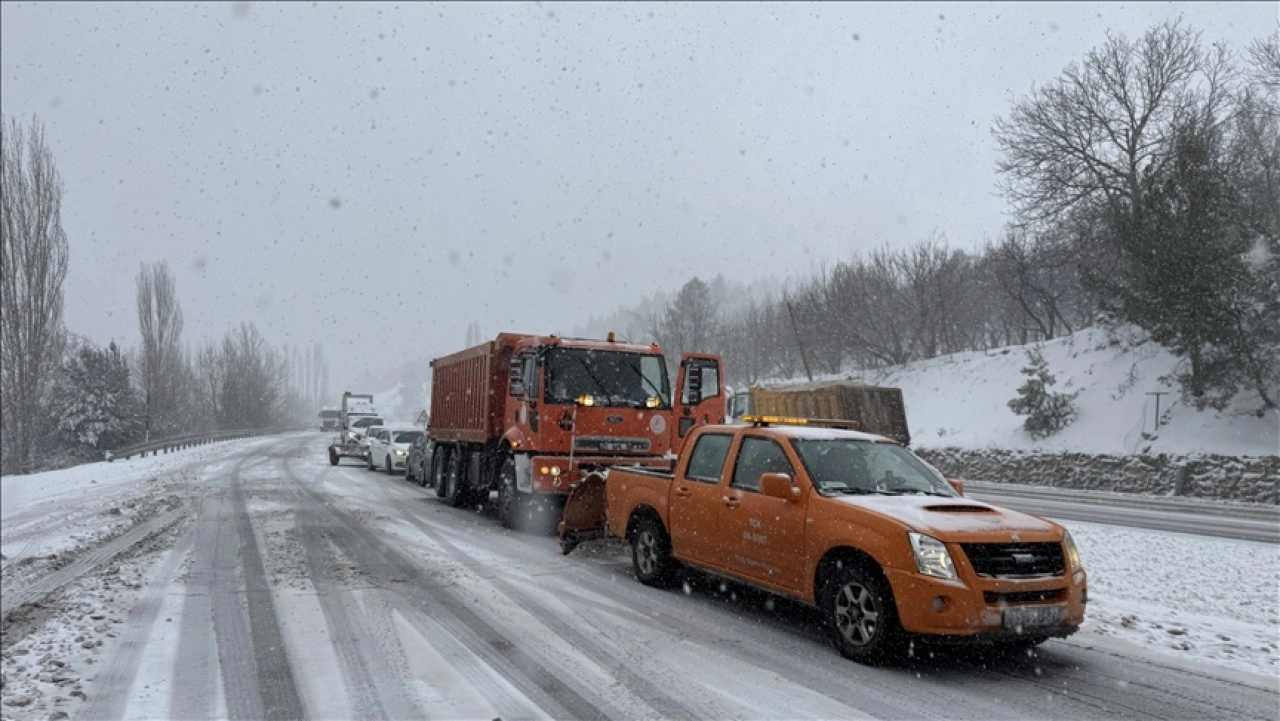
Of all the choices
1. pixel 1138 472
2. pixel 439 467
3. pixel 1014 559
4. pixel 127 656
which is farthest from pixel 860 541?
pixel 1138 472

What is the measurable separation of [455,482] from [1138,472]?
805 inches

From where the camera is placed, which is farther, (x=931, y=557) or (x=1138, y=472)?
(x=1138, y=472)

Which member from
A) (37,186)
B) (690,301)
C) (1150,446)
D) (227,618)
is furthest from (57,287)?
(690,301)

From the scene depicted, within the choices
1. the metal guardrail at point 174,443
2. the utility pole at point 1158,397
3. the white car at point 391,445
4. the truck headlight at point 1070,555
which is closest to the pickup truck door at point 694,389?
the truck headlight at point 1070,555

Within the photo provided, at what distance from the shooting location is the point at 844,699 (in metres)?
5.36

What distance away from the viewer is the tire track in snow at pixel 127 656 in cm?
496

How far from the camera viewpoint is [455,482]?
17219mm

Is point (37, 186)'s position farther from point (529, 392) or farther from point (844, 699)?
point (844, 699)

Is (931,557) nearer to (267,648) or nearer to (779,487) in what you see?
(779,487)

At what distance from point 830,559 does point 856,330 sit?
47279 mm

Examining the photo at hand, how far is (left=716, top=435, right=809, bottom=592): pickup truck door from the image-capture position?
6855mm

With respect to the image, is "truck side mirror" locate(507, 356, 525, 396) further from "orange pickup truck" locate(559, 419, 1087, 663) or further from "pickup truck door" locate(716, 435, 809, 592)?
"pickup truck door" locate(716, 435, 809, 592)

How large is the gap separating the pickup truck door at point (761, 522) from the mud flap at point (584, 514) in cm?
350

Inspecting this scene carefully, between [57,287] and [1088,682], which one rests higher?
[57,287]
